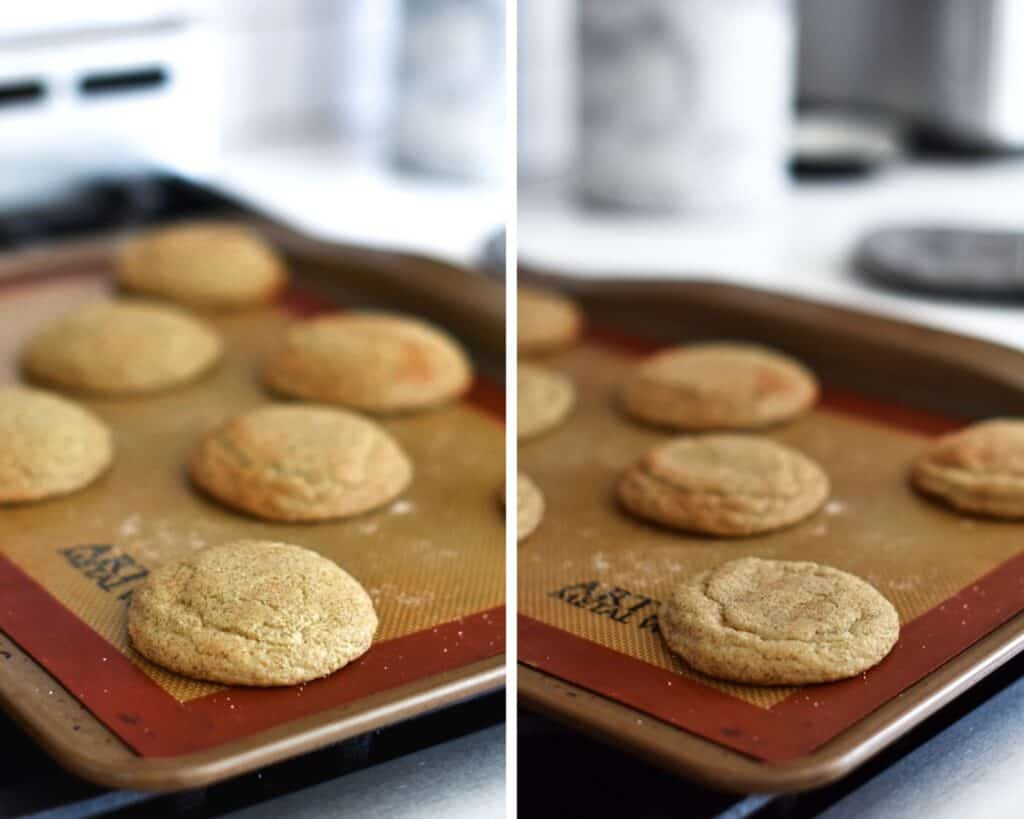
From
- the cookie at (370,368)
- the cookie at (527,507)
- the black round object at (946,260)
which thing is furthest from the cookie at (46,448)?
the black round object at (946,260)

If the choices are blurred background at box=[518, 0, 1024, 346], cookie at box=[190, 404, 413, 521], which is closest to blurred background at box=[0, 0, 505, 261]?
blurred background at box=[518, 0, 1024, 346]

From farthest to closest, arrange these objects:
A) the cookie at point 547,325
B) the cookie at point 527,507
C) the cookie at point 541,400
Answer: the cookie at point 547,325 < the cookie at point 541,400 < the cookie at point 527,507

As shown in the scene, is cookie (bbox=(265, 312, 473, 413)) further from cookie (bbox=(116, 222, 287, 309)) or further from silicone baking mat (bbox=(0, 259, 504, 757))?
cookie (bbox=(116, 222, 287, 309))

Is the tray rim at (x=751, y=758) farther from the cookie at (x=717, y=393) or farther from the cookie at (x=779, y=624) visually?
the cookie at (x=717, y=393)

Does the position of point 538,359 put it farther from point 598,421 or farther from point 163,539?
point 163,539

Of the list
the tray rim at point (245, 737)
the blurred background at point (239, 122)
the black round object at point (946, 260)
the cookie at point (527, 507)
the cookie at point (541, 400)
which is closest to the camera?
the tray rim at point (245, 737)

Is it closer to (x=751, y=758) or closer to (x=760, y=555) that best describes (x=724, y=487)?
(x=760, y=555)

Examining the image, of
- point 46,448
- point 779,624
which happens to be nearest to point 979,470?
point 779,624

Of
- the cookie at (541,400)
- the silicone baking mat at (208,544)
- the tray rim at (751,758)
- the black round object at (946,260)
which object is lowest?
the silicone baking mat at (208,544)
